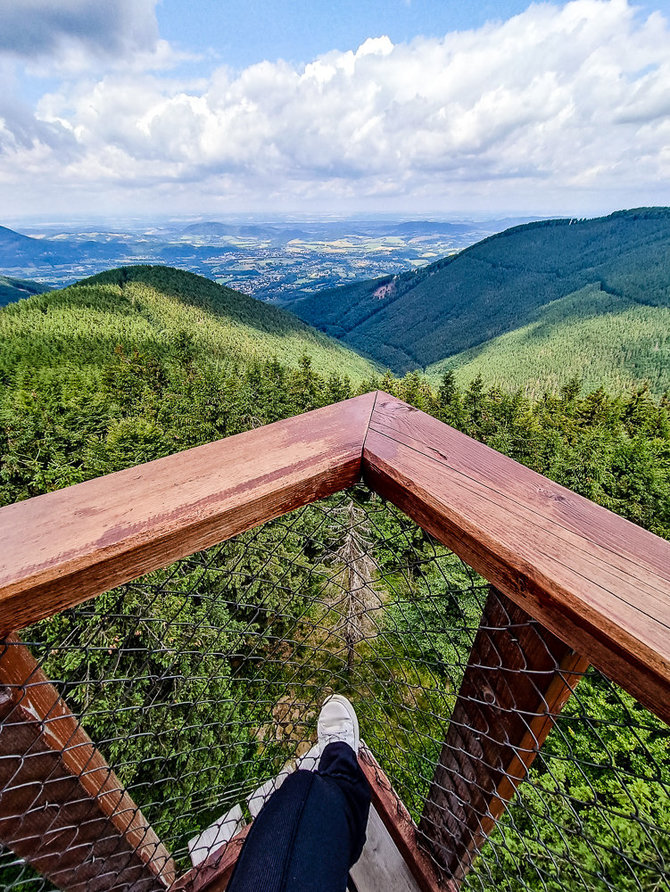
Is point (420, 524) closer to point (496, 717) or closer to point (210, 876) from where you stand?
point (496, 717)

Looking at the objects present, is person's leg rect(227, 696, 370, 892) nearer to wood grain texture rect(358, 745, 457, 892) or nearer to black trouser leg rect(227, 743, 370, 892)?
black trouser leg rect(227, 743, 370, 892)

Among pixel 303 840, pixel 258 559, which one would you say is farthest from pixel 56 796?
pixel 258 559

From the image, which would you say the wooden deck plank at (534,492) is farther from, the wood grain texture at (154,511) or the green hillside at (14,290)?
the green hillside at (14,290)

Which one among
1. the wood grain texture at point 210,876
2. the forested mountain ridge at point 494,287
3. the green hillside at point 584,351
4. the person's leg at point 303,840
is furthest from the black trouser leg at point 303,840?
the forested mountain ridge at point 494,287

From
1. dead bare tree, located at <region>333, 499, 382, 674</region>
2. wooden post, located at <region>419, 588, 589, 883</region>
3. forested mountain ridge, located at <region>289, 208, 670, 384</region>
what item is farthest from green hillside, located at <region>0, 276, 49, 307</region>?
wooden post, located at <region>419, 588, 589, 883</region>

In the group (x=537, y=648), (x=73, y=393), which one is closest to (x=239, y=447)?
(x=537, y=648)

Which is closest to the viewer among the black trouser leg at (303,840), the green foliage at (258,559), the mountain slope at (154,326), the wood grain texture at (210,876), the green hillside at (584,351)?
the black trouser leg at (303,840)

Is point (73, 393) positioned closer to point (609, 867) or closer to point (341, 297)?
point (609, 867)

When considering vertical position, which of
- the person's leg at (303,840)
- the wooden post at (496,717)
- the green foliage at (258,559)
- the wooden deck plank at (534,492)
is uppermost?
the wooden deck plank at (534,492)
